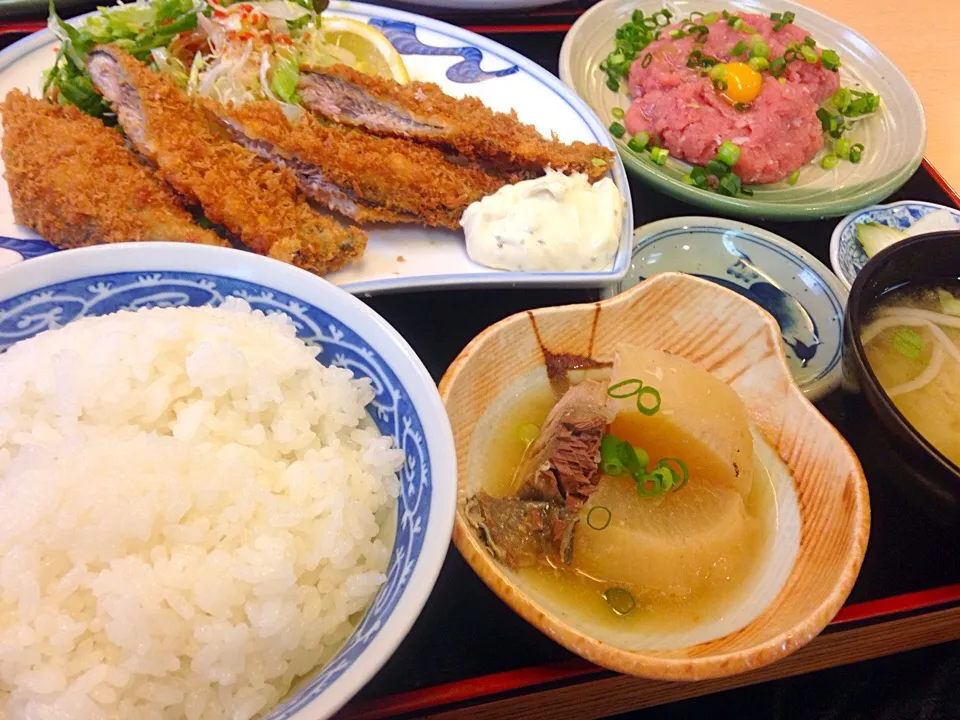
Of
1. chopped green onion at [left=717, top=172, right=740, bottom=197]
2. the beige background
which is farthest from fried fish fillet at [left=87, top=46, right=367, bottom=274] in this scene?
the beige background

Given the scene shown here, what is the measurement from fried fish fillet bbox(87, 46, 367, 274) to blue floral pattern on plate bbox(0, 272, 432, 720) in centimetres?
53

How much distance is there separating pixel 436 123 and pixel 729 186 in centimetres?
115

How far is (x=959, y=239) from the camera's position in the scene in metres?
1.92

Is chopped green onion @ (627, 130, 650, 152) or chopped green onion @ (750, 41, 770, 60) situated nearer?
chopped green onion @ (627, 130, 650, 152)

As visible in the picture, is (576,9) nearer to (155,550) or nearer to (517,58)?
(517,58)

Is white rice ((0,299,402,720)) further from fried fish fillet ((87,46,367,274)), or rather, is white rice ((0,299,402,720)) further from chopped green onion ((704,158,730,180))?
chopped green onion ((704,158,730,180))

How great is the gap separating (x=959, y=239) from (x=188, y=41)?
8.61 feet

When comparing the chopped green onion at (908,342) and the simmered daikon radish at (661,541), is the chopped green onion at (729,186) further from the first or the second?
the simmered daikon radish at (661,541)

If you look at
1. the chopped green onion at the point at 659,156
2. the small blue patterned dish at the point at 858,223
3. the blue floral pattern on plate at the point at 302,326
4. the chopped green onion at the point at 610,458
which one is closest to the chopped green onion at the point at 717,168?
the chopped green onion at the point at 659,156

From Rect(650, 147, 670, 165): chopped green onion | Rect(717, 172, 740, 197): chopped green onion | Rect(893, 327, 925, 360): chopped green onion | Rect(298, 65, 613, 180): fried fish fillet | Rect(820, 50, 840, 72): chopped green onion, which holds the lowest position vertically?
Rect(893, 327, 925, 360): chopped green onion

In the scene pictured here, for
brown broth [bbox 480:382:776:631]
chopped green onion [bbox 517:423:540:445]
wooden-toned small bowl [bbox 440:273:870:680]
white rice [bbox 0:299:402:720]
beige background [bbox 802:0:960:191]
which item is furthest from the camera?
beige background [bbox 802:0:960:191]

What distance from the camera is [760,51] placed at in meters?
2.93

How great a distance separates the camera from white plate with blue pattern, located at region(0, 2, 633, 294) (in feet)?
6.18

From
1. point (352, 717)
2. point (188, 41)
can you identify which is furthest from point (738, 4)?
point (352, 717)
